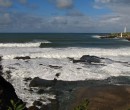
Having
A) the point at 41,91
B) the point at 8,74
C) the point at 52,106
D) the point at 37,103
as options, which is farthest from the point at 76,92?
the point at 8,74

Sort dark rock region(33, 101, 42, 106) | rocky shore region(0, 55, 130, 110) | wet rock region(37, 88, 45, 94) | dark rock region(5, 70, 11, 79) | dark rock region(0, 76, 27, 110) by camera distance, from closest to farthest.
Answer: dark rock region(0, 76, 27, 110) < rocky shore region(0, 55, 130, 110) < dark rock region(33, 101, 42, 106) < wet rock region(37, 88, 45, 94) < dark rock region(5, 70, 11, 79)

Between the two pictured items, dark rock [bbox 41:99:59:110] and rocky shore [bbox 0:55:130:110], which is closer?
rocky shore [bbox 0:55:130:110]

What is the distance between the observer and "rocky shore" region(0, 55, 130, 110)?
601 inches

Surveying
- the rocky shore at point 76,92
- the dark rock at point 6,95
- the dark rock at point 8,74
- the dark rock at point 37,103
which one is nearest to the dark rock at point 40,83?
the rocky shore at point 76,92

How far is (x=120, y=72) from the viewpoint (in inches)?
1026

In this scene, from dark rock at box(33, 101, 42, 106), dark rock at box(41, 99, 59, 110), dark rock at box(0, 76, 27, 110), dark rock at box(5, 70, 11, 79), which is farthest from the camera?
dark rock at box(5, 70, 11, 79)

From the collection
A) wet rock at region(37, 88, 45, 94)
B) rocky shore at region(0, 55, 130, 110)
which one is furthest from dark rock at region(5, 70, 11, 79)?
wet rock at region(37, 88, 45, 94)

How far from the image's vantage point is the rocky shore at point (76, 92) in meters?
15.3

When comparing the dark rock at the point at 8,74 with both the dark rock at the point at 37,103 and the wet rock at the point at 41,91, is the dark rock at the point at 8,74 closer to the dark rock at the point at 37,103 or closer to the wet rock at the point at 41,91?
the wet rock at the point at 41,91

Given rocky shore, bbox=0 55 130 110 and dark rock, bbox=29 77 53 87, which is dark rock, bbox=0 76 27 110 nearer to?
rocky shore, bbox=0 55 130 110

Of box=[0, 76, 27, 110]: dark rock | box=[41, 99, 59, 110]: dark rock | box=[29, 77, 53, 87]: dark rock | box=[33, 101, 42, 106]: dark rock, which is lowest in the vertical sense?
box=[41, 99, 59, 110]: dark rock

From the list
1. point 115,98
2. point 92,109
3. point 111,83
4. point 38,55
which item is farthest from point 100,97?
point 38,55

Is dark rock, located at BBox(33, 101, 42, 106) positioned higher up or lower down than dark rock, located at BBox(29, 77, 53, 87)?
lower down

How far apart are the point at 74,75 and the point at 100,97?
23.7ft
